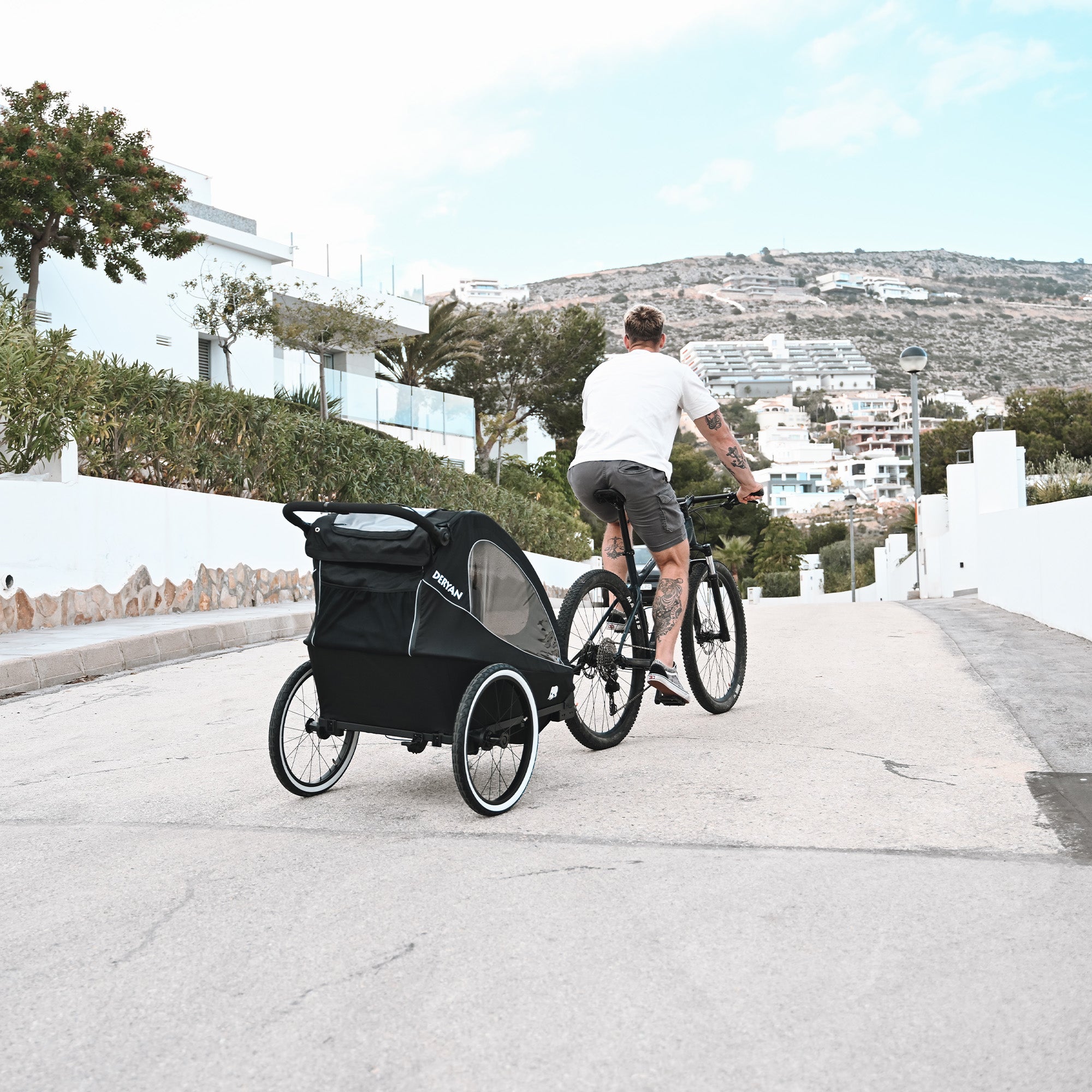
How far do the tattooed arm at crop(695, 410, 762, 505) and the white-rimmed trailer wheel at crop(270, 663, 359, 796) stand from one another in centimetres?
231

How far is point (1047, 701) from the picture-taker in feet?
20.8

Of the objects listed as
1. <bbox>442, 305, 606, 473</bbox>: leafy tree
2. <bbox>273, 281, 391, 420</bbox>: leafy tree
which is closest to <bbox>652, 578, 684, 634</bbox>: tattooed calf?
<bbox>273, 281, 391, 420</bbox>: leafy tree

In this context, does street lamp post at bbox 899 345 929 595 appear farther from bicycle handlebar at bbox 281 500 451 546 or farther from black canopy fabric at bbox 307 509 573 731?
bicycle handlebar at bbox 281 500 451 546

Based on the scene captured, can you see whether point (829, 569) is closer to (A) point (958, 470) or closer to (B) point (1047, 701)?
(A) point (958, 470)

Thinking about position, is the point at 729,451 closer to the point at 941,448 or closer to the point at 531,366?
the point at 531,366

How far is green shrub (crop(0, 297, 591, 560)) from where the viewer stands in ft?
33.8

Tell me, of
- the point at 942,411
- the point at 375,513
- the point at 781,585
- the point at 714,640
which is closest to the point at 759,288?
the point at 942,411

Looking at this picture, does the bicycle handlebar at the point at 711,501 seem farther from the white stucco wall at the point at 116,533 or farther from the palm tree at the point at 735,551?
the palm tree at the point at 735,551

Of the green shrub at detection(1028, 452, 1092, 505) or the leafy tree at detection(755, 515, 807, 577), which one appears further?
the leafy tree at detection(755, 515, 807, 577)

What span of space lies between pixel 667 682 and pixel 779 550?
233 ft

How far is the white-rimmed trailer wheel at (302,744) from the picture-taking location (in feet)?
14.5

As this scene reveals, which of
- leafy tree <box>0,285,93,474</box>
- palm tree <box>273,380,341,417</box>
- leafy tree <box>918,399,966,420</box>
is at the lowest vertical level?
leafy tree <box>0,285,93,474</box>

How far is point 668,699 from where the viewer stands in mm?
5555

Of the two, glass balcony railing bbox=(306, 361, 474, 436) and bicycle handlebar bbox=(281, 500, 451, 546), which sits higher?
glass balcony railing bbox=(306, 361, 474, 436)
